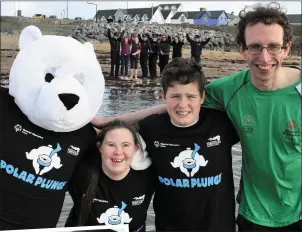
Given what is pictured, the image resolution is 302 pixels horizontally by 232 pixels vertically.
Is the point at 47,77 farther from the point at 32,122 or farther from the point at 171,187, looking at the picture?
the point at 171,187

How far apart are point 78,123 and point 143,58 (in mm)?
14727

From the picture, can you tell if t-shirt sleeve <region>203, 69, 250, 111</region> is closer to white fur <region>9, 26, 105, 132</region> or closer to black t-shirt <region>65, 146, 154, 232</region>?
black t-shirt <region>65, 146, 154, 232</region>

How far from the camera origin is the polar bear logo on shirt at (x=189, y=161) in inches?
124

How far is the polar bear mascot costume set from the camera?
3021 mm

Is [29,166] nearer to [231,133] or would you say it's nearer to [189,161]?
[189,161]

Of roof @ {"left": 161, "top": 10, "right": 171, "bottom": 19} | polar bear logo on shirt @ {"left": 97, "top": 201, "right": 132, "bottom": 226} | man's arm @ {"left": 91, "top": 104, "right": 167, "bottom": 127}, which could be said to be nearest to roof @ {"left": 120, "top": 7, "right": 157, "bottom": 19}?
roof @ {"left": 161, "top": 10, "right": 171, "bottom": 19}

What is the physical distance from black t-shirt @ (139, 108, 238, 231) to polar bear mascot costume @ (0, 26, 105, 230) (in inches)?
21.7

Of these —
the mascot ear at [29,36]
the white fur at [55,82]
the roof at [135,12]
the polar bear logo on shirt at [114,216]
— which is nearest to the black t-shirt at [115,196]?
the polar bear logo on shirt at [114,216]

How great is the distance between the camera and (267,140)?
3018 mm

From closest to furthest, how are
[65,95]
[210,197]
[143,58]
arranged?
[65,95]
[210,197]
[143,58]

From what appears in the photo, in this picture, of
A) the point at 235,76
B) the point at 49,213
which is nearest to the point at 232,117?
the point at 235,76

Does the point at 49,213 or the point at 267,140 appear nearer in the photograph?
the point at 267,140

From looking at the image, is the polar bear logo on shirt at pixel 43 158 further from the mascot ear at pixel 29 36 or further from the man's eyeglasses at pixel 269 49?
the man's eyeglasses at pixel 269 49

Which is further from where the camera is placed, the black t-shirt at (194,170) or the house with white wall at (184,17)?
the house with white wall at (184,17)
